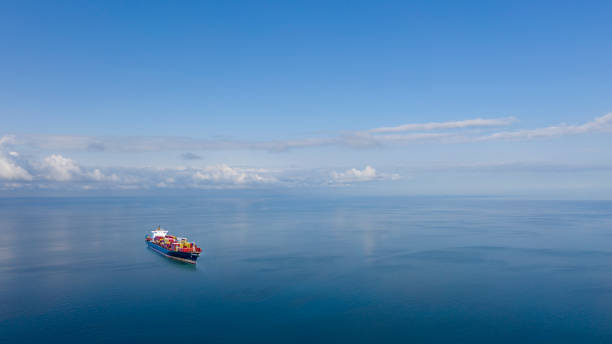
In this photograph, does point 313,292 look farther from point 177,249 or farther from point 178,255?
point 177,249

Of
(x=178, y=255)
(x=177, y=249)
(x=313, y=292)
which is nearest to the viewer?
(x=313, y=292)

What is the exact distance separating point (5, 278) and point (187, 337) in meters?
62.6

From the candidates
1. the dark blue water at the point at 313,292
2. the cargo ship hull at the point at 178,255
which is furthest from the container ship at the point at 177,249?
the dark blue water at the point at 313,292

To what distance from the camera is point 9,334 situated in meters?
53.2

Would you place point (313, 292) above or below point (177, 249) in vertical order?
below

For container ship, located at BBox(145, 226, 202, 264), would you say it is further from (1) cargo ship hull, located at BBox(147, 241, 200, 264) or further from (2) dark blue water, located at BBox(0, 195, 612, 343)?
(2) dark blue water, located at BBox(0, 195, 612, 343)

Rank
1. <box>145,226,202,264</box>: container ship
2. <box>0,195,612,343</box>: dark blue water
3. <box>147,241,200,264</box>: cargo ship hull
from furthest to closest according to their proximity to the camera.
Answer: <box>145,226,202,264</box>: container ship
<box>147,241,200,264</box>: cargo ship hull
<box>0,195,612,343</box>: dark blue water

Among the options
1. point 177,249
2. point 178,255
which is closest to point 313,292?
point 178,255

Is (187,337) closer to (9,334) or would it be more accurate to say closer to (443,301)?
(9,334)

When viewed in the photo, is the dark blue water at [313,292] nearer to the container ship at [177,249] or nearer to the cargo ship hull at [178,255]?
the cargo ship hull at [178,255]

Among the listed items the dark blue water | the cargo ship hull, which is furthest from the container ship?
the dark blue water

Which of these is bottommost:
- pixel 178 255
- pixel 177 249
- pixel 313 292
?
pixel 313 292

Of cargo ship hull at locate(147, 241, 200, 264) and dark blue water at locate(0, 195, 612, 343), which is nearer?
dark blue water at locate(0, 195, 612, 343)

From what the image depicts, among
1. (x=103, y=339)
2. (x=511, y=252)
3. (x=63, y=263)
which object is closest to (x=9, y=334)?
(x=103, y=339)
